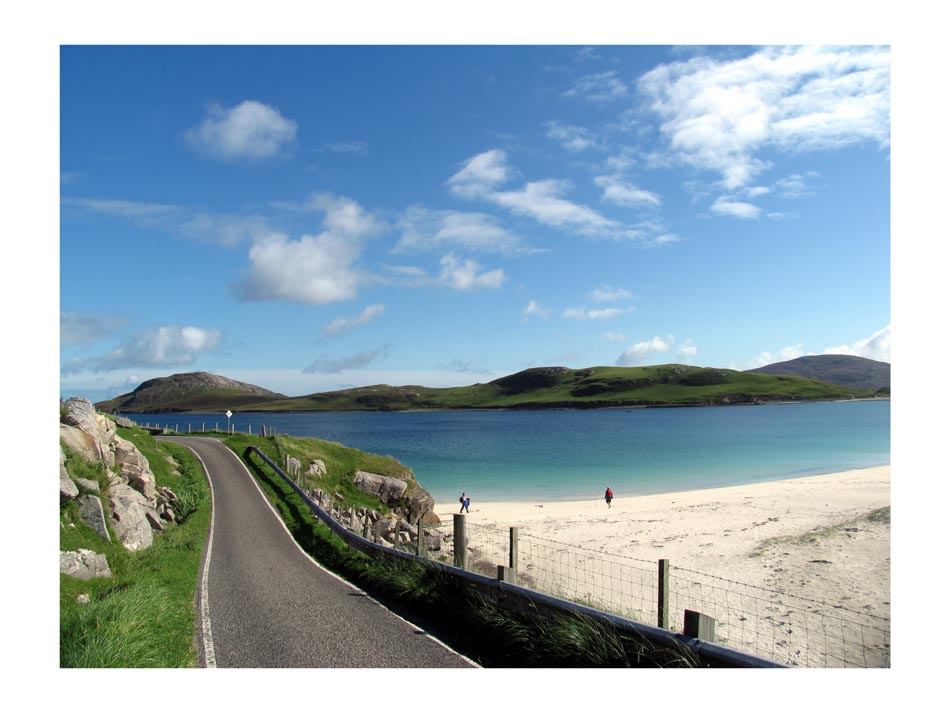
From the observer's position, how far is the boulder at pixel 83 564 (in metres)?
11.4

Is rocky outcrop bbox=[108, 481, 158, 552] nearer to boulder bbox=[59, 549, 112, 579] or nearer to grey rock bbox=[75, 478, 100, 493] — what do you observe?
grey rock bbox=[75, 478, 100, 493]

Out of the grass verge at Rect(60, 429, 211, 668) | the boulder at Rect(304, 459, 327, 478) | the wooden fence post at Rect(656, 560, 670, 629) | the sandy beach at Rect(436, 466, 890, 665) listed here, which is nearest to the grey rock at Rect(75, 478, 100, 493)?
the grass verge at Rect(60, 429, 211, 668)

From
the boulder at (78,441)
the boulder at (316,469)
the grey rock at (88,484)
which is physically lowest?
the boulder at (316,469)

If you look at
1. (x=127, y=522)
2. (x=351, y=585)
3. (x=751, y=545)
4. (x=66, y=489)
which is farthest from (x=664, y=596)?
(x=751, y=545)

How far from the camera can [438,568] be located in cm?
1159

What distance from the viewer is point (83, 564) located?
38.8 ft

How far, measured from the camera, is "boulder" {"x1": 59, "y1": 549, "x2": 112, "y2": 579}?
1143 cm

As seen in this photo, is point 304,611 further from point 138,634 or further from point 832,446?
point 832,446

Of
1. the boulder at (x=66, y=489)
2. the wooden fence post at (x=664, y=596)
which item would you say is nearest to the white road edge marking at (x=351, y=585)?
the wooden fence post at (x=664, y=596)

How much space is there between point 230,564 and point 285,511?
29.2ft

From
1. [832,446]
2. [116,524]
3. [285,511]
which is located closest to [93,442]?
[116,524]

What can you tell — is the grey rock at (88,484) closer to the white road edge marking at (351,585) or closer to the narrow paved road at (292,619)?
the narrow paved road at (292,619)

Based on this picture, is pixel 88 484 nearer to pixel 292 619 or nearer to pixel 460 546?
pixel 292 619

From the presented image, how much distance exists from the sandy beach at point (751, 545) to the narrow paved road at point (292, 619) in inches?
326
